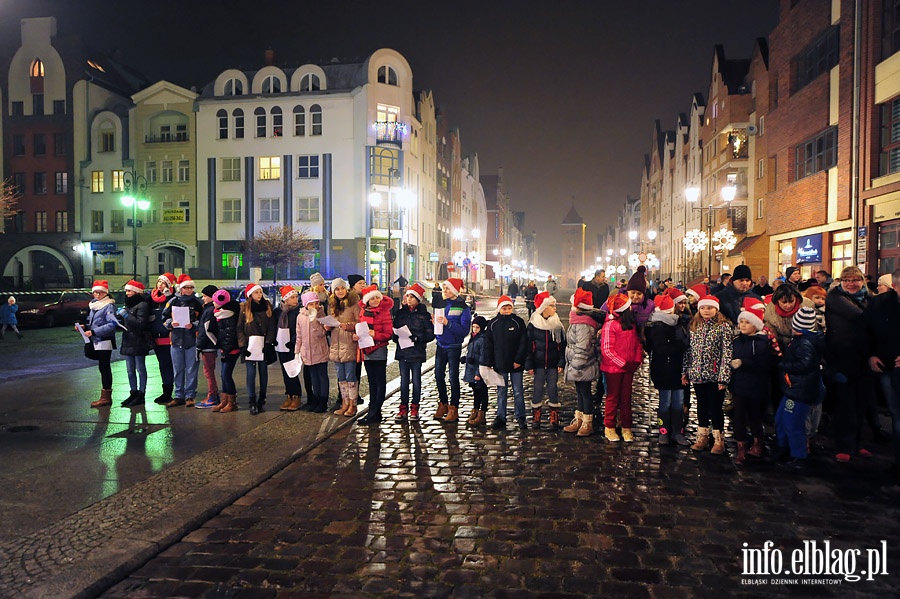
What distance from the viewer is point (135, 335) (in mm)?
9430

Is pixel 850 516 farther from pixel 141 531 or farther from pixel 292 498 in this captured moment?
pixel 141 531

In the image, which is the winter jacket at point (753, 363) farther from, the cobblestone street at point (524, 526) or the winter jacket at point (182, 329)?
the winter jacket at point (182, 329)

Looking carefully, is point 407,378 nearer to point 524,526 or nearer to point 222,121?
point 524,526

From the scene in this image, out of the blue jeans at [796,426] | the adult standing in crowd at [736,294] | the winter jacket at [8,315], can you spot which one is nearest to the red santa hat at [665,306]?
the blue jeans at [796,426]

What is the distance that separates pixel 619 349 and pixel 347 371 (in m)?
3.91

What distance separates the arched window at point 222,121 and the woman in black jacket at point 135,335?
41.9 metres

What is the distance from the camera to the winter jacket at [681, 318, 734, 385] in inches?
276

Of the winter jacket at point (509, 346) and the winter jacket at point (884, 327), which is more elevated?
the winter jacket at point (884, 327)

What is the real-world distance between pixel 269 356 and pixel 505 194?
11499 cm

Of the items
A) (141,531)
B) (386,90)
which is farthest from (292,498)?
(386,90)

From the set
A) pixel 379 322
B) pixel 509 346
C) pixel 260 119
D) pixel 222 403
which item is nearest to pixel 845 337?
pixel 509 346

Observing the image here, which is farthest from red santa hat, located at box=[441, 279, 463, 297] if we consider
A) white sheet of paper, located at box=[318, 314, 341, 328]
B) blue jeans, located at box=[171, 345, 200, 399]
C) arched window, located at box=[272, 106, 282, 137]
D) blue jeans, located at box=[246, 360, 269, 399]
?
arched window, located at box=[272, 106, 282, 137]

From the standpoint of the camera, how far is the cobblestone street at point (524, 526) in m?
4.06

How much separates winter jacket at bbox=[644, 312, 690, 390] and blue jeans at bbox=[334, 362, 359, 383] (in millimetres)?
4201
